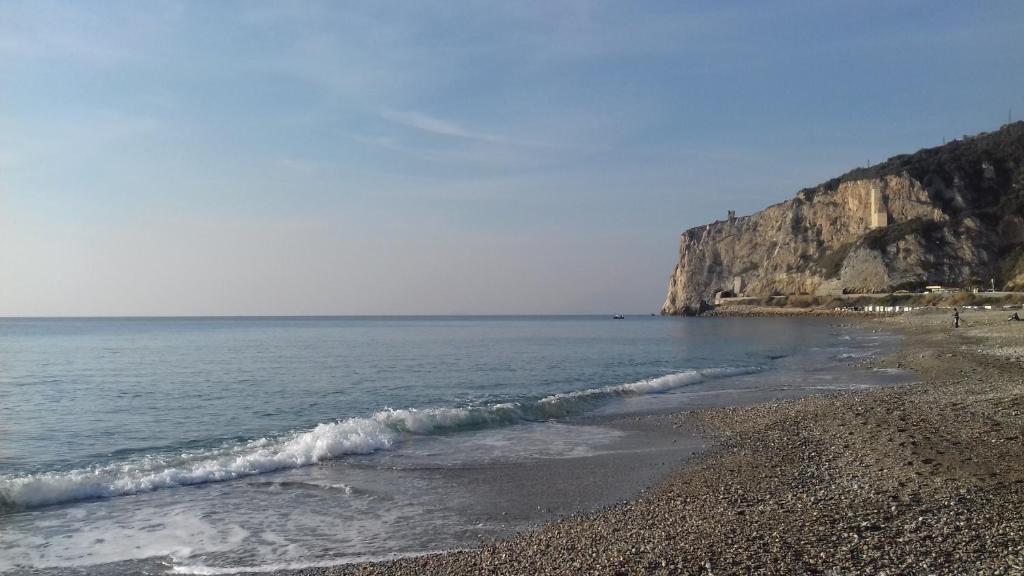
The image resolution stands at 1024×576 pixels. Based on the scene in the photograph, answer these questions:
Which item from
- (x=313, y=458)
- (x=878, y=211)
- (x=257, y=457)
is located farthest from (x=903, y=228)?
(x=257, y=457)

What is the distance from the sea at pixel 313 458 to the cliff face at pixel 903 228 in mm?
84618

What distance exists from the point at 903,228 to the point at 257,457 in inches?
4514

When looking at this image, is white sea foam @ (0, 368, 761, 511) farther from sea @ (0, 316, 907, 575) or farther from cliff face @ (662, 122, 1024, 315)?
cliff face @ (662, 122, 1024, 315)

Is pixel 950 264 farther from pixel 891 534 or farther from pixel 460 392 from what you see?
pixel 891 534

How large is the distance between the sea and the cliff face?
3331 inches

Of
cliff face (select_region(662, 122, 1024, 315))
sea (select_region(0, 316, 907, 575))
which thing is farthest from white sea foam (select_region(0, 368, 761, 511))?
cliff face (select_region(662, 122, 1024, 315))

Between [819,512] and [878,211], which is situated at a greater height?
[878,211]

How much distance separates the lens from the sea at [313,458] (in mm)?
8570

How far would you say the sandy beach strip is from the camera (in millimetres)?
6324

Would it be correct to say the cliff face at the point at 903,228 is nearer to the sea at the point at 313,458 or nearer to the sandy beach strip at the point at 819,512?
the sea at the point at 313,458

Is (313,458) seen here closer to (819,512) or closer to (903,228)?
(819,512)

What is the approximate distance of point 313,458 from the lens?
13.5 meters

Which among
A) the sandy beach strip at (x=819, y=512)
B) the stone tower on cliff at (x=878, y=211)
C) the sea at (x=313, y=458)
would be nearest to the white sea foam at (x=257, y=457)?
the sea at (x=313, y=458)

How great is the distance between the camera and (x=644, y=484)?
10648 millimetres
